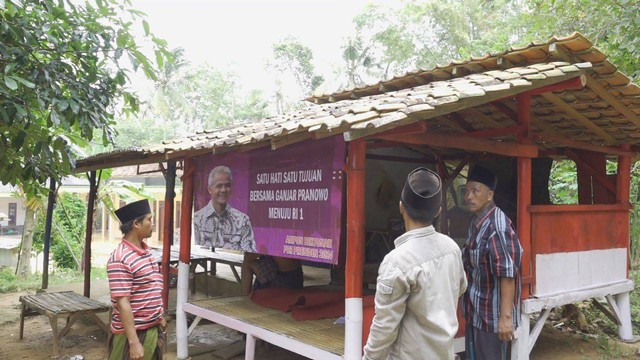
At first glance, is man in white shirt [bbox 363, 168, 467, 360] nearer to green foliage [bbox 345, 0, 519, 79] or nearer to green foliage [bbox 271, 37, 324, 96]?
green foliage [bbox 345, 0, 519, 79]

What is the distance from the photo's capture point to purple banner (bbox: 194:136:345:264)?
4.59 metres

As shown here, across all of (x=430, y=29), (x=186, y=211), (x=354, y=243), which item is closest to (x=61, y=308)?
(x=186, y=211)

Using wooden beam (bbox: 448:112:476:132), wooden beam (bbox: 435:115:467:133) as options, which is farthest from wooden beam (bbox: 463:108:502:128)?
wooden beam (bbox: 435:115:467:133)

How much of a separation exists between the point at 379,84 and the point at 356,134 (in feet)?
10.6

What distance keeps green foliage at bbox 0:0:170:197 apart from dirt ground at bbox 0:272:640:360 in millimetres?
2481

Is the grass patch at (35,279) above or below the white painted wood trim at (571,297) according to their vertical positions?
below

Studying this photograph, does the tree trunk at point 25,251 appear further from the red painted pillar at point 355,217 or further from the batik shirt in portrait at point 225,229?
the red painted pillar at point 355,217

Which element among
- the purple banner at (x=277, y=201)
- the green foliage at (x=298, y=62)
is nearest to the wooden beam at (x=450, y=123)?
the purple banner at (x=277, y=201)

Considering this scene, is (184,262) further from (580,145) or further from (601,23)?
(601,23)

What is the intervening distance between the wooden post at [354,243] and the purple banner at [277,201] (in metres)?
0.37

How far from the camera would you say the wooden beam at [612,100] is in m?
4.87

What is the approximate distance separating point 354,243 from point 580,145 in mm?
3483

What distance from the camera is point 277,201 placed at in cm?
530

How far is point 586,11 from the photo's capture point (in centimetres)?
884
